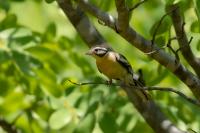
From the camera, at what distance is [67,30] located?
507cm

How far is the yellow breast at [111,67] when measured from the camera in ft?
9.78

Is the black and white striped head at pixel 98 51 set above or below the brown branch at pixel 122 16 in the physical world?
below

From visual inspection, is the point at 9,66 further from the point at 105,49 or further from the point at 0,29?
the point at 105,49

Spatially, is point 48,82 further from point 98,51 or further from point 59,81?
point 98,51

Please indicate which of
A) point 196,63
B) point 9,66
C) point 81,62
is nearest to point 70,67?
point 81,62

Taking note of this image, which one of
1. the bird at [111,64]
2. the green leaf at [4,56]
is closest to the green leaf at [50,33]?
the green leaf at [4,56]

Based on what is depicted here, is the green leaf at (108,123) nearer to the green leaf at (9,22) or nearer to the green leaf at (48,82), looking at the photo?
the green leaf at (48,82)

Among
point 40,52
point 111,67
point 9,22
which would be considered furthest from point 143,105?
point 9,22

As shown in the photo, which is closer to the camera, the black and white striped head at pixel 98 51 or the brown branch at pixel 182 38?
the black and white striped head at pixel 98 51

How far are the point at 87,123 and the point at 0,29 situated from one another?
844 millimetres

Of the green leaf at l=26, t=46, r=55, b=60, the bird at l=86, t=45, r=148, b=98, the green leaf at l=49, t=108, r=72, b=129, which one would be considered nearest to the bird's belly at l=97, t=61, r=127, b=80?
the bird at l=86, t=45, r=148, b=98

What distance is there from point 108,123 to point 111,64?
96 centimetres

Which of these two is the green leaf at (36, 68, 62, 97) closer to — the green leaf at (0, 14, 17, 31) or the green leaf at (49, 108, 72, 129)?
the green leaf at (49, 108, 72, 129)

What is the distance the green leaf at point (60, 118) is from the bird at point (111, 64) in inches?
42.3
